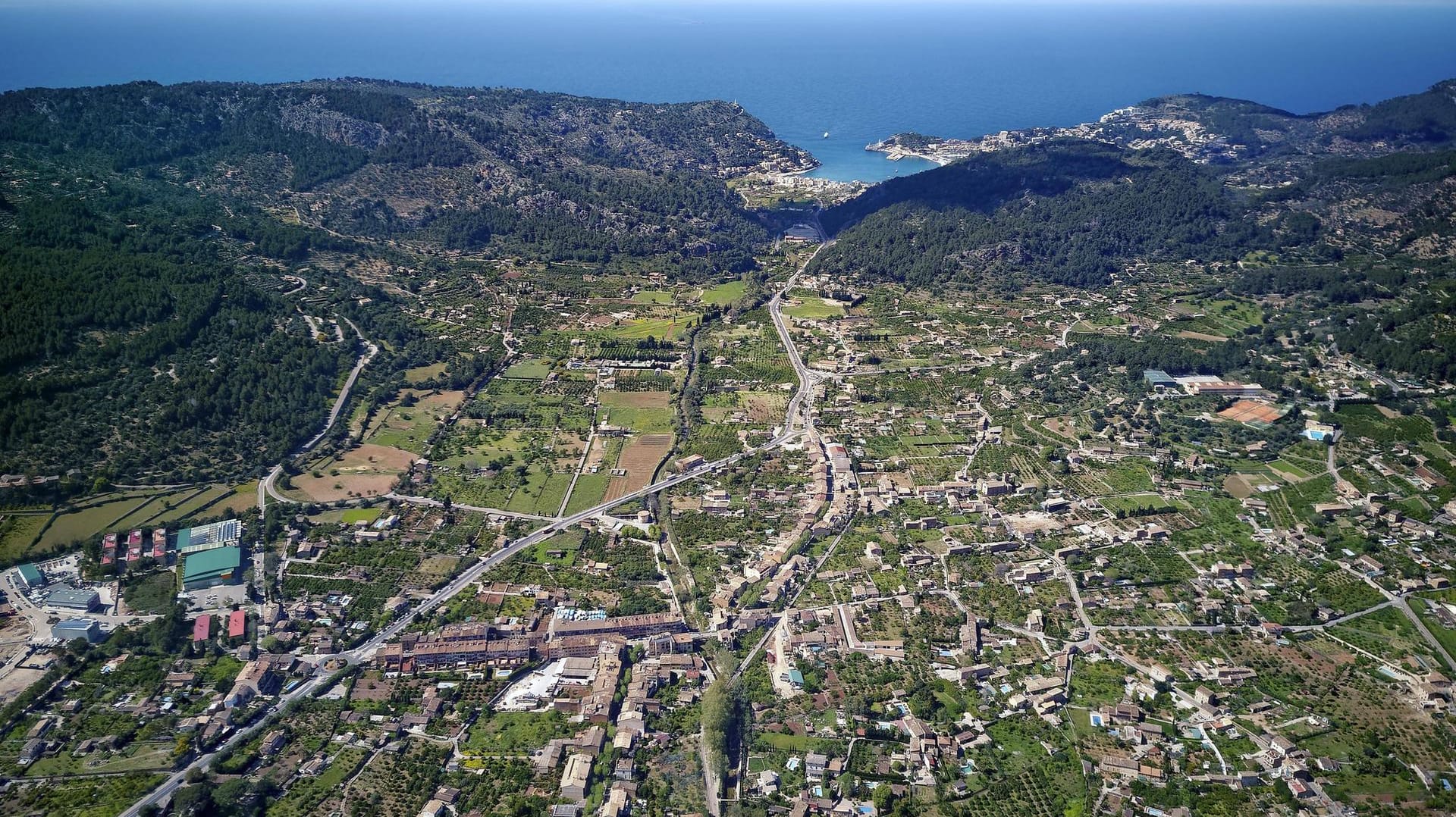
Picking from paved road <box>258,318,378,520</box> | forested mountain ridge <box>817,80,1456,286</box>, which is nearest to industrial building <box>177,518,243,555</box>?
paved road <box>258,318,378,520</box>

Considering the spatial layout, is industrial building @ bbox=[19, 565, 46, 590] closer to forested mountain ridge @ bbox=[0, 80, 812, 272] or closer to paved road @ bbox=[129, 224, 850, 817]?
paved road @ bbox=[129, 224, 850, 817]

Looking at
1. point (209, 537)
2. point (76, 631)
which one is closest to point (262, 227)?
point (209, 537)

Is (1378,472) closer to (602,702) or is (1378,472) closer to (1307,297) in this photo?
(1307,297)

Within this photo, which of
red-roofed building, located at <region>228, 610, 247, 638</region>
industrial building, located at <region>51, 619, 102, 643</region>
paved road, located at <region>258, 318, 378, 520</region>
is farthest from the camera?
paved road, located at <region>258, 318, 378, 520</region>

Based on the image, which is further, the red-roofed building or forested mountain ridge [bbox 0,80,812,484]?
forested mountain ridge [bbox 0,80,812,484]

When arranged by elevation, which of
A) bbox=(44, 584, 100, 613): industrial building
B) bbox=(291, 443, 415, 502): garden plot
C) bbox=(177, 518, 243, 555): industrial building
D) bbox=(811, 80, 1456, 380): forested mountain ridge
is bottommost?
bbox=(44, 584, 100, 613): industrial building

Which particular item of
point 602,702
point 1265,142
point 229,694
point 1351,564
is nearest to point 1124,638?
point 1351,564

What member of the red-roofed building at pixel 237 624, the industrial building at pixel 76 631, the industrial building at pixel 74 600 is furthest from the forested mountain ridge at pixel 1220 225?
the industrial building at pixel 76 631
